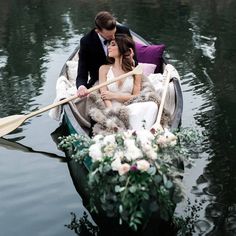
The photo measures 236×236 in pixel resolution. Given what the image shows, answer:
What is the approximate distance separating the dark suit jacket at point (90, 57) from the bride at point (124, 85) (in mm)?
259

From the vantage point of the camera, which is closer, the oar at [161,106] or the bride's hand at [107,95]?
the oar at [161,106]

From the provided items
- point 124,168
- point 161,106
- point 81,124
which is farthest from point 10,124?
point 124,168

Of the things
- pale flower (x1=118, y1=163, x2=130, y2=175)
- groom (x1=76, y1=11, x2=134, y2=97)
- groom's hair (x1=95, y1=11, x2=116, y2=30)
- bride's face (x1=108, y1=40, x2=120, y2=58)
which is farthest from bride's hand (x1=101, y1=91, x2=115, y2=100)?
pale flower (x1=118, y1=163, x2=130, y2=175)

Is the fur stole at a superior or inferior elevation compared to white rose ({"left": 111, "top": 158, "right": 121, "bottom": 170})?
inferior

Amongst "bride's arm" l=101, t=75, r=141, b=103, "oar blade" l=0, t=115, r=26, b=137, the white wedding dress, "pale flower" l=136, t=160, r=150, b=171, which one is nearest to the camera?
"pale flower" l=136, t=160, r=150, b=171

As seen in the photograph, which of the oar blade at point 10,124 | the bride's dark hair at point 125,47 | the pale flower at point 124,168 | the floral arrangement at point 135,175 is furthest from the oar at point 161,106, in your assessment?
the oar blade at point 10,124

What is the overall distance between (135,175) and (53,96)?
168 inches

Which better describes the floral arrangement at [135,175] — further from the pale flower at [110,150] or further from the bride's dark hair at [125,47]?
the bride's dark hair at [125,47]

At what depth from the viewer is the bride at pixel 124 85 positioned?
4.50m

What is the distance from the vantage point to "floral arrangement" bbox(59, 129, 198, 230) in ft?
10.4

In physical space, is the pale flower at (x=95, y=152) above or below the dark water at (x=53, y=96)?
above

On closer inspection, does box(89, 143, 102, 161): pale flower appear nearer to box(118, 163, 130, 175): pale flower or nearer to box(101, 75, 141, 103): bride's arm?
box(118, 163, 130, 175): pale flower

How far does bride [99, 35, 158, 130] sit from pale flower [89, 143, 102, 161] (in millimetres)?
1163

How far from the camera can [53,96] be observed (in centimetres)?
728
